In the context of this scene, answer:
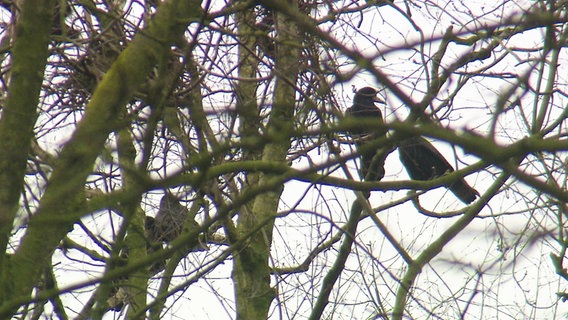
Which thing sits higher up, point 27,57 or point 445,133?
point 27,57

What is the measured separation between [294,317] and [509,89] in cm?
297

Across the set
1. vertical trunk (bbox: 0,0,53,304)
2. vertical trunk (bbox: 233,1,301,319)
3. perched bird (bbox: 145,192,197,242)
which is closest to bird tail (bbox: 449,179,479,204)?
vertical trunk (bbox: 233,1,301,319)

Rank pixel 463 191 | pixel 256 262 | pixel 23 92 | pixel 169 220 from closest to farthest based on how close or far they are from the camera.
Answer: pixel 23 92
pixel 256 262
pixel 169 220
pixel 463 191

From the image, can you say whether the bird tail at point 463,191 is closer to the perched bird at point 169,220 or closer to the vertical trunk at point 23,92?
the perched bird at point 169,220

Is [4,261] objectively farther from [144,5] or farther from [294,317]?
[294,317]

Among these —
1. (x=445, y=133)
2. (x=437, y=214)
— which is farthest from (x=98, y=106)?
(x=437, y=214)

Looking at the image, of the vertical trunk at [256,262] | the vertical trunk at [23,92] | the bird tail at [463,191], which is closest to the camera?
the vertical trunk at [23,92]

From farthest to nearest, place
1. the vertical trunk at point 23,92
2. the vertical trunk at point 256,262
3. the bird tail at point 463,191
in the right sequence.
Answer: the bird tail at point 463,191 < the vertical trunk at point 256,262 < the vertical trunk at point 23,92

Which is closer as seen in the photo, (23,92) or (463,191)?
(23,92)

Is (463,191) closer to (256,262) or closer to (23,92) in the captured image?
(256,262)

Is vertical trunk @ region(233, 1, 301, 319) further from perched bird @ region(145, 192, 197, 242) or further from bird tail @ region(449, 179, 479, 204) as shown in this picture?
bird tail @ region(449, 179, 479, 204)

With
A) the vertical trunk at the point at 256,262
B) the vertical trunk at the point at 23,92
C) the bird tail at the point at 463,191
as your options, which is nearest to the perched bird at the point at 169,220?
the vertical trunk at the point at 256,262

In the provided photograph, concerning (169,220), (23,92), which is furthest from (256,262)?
(23,92)

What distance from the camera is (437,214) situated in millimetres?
5859
